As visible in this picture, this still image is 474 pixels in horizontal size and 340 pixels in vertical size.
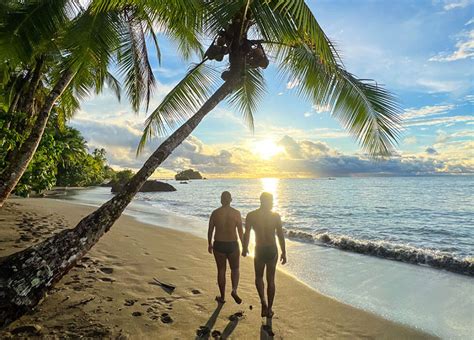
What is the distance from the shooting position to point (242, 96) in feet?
27.8

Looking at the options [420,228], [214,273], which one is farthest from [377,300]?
[420,228]

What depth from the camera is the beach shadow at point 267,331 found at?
4176 millimetres

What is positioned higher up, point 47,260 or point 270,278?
point 47,260

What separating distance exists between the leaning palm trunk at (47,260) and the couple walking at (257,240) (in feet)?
4.53

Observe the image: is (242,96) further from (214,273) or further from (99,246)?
(99,246)

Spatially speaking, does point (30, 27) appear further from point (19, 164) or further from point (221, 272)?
point (221, 272)

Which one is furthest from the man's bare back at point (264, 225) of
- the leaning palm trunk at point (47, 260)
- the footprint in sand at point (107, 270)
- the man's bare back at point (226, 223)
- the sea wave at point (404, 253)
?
the sea wave at point (404, 253)

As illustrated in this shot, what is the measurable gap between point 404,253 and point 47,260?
1053 centimetres

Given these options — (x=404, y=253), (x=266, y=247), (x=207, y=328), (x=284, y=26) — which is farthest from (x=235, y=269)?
(x=404, y=253)

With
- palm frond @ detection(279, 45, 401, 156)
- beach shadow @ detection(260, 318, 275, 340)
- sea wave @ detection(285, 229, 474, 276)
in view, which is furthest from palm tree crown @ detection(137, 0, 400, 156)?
sea wave @ detection(285, 229, 474, 276)

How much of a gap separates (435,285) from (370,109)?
4797mm

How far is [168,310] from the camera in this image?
15.3ft

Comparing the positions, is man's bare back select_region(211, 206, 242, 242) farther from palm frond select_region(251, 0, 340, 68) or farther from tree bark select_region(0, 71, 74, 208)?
tree bark select_region(0, 71, 74, 208)

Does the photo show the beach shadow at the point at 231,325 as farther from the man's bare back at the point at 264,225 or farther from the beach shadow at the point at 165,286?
the beach shadow at the point at 165,286
